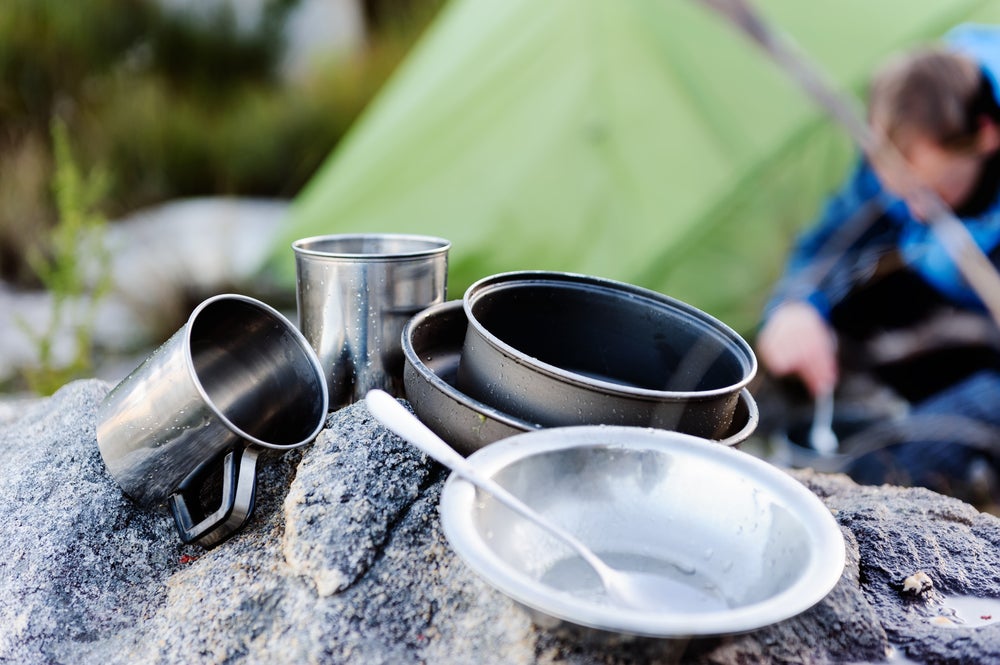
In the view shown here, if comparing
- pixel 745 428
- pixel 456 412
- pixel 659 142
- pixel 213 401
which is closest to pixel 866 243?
pixel 659 142

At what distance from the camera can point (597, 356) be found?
1.77m

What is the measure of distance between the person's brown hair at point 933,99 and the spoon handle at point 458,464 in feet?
7.14

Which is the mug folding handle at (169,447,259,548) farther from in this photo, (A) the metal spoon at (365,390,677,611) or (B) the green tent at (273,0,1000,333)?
(B) the green tent at (273,0,1000,333)

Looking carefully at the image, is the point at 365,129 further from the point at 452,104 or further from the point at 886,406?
the point at 886,406

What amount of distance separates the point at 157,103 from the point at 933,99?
203 inches

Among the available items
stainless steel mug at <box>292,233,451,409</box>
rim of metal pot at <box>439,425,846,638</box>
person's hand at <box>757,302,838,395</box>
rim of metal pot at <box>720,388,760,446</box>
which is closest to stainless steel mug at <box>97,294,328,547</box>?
stainless steel mug at <box>292,233,451,409</box>

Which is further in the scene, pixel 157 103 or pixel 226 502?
pixel 157 103

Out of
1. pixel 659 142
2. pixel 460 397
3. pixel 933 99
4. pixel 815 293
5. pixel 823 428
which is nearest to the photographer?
pixel 460 397

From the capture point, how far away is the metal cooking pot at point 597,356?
1.33 m

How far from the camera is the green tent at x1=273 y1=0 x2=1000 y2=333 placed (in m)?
2.84

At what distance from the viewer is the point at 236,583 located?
1.30 m

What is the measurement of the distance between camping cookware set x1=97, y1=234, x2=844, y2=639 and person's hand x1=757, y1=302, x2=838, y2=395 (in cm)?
151

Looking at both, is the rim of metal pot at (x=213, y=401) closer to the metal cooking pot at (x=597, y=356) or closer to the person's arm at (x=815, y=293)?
the metal cooking pot at (x=597, y=356)

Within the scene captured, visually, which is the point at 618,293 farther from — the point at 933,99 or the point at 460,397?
the point at 933,99
